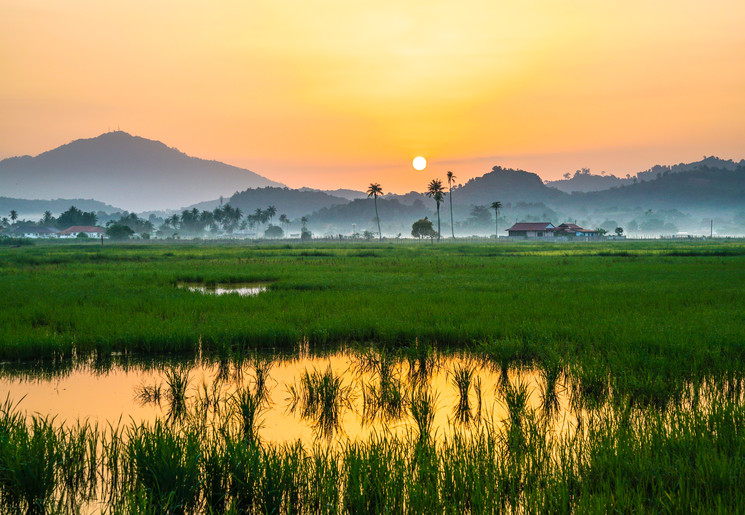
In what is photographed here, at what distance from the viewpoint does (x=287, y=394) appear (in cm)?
1016

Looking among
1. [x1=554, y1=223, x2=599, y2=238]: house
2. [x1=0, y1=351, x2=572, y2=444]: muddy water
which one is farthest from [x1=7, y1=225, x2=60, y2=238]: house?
[x1=0, y1=351, x2=572, y2=444]: muddy water

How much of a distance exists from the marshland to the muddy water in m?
0.06

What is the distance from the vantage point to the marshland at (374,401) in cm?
570

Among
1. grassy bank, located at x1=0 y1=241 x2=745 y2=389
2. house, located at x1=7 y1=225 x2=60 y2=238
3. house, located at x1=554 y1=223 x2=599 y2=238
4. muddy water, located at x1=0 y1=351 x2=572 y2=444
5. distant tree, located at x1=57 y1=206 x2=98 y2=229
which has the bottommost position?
muddy water, located at x1=0 y1=351 x2=572 y2=444

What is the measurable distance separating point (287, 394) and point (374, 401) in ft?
5.90

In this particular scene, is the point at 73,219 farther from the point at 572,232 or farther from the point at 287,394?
the point at 287,394

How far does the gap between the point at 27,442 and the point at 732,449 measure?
28.8ft

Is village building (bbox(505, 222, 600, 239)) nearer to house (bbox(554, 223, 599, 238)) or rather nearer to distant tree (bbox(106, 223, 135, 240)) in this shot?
house (bbox(554, 223, 599, 238))

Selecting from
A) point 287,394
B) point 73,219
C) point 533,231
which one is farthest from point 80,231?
point 287,394

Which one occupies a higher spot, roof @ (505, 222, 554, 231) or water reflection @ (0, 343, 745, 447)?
roof @ (505, 222, 554, 231)

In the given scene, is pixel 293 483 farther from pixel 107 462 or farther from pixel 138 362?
pixel 138 362

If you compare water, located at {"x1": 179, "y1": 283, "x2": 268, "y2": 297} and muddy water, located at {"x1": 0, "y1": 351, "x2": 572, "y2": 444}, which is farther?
water, located at {"x1": 179, "y1": 283, "x2": 268, "y2": 297}

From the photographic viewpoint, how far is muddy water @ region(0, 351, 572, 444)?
8633mm

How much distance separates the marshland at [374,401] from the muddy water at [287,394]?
6 cm
